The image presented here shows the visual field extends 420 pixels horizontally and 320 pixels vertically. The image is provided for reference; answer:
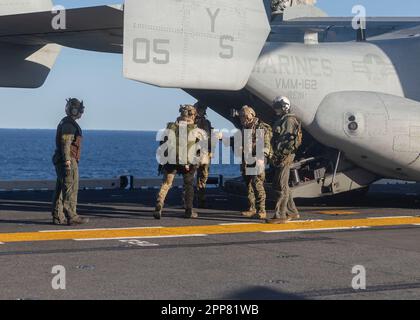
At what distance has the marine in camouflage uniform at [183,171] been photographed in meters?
13.4

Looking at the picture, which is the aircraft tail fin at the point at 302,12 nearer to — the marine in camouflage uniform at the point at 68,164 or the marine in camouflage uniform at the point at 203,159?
the marine in camouflage uniform at the point at 203,159

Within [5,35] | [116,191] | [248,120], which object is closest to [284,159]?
[248,120]

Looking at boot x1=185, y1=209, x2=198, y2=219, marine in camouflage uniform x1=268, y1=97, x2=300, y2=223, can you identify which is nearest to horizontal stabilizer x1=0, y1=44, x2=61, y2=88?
boot x1=185, y1=209, x2=198, y2=219

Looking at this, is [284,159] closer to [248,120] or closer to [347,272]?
[248,120]

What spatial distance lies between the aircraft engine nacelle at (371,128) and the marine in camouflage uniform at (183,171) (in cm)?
A: 259

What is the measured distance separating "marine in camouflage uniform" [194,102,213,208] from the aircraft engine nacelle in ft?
6.64

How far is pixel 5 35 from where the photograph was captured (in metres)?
14.6

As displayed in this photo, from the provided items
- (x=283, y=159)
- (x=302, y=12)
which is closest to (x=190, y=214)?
(x=283, y=159)

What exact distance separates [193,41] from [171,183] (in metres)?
2.44

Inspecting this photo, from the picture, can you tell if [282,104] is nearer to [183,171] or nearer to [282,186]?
[282,186]

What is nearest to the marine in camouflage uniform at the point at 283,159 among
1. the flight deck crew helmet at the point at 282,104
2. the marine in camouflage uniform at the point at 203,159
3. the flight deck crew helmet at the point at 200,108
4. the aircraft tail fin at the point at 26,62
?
the flight deck crew helmet at the point at 282,104

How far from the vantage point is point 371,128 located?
48.2ft

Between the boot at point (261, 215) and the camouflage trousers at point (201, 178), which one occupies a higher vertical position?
the camouflage trousers at point (201, 178)
